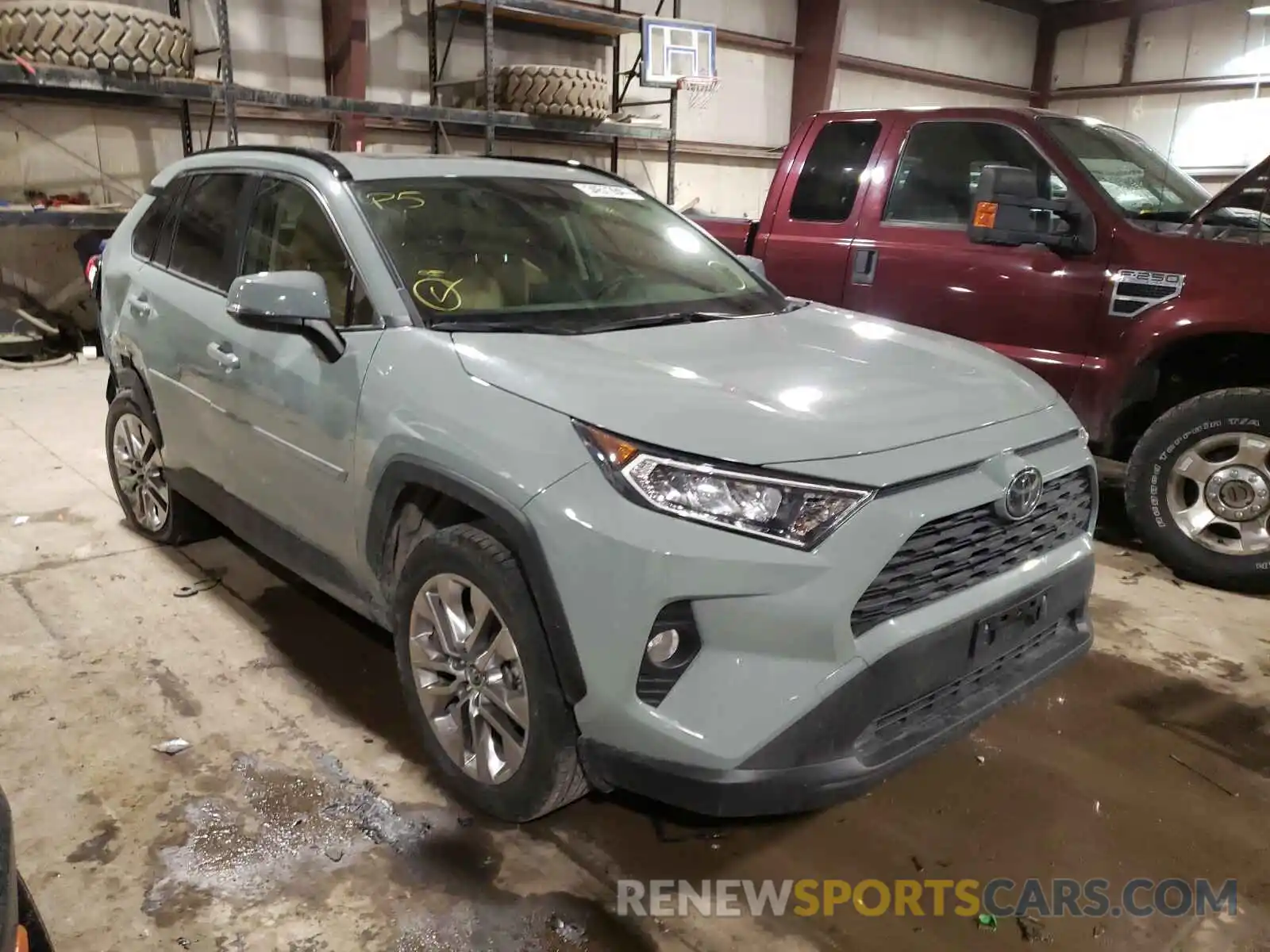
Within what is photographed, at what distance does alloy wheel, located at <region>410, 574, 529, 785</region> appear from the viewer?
2.19 metres

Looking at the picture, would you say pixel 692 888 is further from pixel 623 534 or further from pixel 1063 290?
pixel 1063 290

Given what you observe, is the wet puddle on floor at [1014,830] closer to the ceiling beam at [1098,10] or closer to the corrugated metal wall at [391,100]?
the corrugated metal wall at [391,100]

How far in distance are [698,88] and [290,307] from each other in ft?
31.2

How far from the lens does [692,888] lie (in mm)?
2186

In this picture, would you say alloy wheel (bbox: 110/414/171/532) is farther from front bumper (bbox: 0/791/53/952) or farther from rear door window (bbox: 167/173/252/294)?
front bumper (bbox: 0/791/53/952)

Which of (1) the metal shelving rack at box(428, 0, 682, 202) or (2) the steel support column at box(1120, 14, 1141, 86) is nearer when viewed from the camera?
(1) the metal shelving rack at box(428, 0, 682, 202)

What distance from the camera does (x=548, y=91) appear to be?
900 cm

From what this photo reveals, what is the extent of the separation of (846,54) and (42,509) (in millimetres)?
11741

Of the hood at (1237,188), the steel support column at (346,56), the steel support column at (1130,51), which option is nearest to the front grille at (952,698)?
the hood at (1237,188)

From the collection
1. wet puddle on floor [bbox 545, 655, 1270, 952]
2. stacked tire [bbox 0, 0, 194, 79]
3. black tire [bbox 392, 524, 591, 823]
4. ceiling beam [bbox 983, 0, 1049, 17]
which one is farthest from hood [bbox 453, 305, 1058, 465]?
ceiling beam [bbox 983, 0, 1049, 17]

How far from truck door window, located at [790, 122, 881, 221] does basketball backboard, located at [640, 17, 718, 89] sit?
17.4 ft

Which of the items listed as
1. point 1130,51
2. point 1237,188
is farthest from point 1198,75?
point 1237,188

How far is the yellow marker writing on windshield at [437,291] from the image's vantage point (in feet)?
8.29

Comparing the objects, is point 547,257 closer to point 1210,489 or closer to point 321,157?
point 321,157
